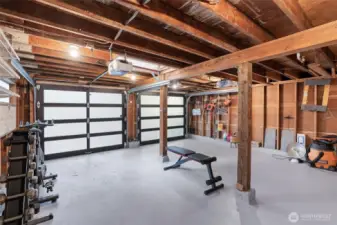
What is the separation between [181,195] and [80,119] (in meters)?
3.90

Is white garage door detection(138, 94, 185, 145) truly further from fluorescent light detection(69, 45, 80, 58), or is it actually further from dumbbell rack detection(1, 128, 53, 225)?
dumbbell rack detection(1, 128, 53, 225)

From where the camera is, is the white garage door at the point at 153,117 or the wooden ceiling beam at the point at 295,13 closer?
the wooden ceiling beam at the point at 295,13

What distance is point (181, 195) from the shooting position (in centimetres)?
265

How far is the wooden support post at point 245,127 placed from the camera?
2.36m

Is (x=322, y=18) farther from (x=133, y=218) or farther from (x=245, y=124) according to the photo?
(x=133, y=218)

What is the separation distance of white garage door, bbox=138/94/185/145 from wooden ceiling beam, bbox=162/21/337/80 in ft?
12.2

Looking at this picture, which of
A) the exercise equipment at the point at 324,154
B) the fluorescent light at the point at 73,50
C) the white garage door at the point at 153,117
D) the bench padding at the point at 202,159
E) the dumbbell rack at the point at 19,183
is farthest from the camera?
the white garage door at the point at 153,117

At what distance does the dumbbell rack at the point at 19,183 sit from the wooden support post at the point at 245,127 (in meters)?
2.53

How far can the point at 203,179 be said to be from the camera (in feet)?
10.7

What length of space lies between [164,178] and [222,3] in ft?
9.67

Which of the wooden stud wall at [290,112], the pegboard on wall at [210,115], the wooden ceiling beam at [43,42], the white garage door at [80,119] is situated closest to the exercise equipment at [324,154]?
the wooden stud wall at [290,112]

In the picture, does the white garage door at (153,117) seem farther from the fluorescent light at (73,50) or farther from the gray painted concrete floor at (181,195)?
the fluorescent light at (73,50)

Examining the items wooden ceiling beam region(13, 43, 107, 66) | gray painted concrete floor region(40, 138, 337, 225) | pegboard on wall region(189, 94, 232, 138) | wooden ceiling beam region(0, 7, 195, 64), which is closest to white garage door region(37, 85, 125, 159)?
gray painted concrete floor region(40, 138, 337, 225)

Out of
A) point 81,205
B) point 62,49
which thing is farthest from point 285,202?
point 62,49
